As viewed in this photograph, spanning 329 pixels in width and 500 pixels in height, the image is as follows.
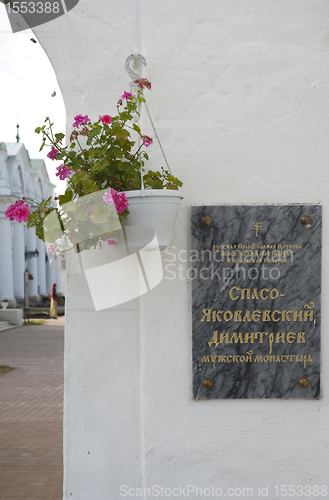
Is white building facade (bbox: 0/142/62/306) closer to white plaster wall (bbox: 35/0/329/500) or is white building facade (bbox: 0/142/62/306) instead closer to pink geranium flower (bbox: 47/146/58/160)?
white plaster wall (bbox: 35/0/329/500)

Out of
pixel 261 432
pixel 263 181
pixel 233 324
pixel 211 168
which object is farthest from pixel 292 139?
pixel 261 432

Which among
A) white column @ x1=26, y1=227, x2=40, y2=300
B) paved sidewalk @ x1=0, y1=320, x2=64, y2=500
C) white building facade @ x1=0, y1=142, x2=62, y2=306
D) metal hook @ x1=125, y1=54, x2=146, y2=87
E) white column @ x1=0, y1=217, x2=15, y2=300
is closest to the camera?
metal hook @ x1=125, y1=54, x2=146, y2=87

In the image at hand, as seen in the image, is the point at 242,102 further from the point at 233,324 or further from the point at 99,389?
the point at 99,389

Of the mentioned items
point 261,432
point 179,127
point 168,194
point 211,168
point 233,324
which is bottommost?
point 261,432

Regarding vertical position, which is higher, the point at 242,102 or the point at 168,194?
the point at 242,102

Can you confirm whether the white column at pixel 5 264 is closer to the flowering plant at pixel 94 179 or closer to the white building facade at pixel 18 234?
the white building facade at pixel 18 234

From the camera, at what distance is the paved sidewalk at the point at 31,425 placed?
4.04 metres

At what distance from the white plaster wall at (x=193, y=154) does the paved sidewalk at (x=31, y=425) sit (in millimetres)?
1518

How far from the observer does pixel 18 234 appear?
2441cm

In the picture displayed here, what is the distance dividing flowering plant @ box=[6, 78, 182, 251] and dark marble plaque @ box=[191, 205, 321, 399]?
1.64ft

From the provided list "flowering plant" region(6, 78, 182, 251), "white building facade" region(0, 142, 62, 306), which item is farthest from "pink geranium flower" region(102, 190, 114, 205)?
"white building facade" region(0, 142, 62, 306)

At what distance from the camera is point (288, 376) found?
8.82 feet

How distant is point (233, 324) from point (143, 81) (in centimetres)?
Answer: 131

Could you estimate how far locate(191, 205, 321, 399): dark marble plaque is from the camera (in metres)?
2.69
